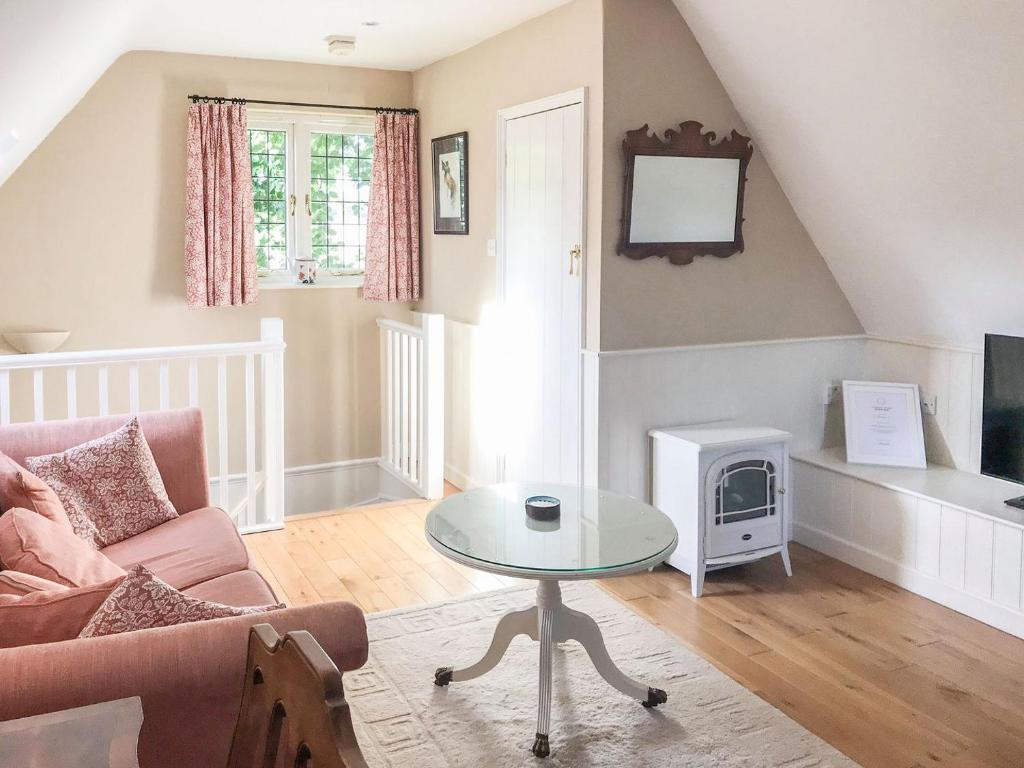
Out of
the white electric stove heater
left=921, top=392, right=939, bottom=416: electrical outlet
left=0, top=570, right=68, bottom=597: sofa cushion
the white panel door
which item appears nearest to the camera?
left=0, top=570, right=68, bottom=597: sofa cushion

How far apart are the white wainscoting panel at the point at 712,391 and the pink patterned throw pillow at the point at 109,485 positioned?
1.77 meters

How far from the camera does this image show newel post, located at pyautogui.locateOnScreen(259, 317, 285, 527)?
14.4 feet

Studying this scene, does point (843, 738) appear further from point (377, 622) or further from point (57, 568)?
point (57, 568)

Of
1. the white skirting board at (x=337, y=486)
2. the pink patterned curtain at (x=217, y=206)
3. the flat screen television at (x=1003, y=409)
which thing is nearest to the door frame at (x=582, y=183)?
the flat screen television at (x=1003, y=409)

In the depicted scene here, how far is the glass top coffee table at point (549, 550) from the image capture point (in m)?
2.59

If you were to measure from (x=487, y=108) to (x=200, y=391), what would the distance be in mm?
2293

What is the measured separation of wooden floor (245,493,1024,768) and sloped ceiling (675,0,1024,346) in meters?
1.24

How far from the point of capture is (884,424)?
433 cm

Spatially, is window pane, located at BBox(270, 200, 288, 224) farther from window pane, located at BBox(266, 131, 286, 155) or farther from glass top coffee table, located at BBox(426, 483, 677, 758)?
glass top coffee table, located at BBox(426, 483, 677, 758)

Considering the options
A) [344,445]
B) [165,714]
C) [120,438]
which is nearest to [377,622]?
[120,438]

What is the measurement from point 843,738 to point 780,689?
12.2 inches

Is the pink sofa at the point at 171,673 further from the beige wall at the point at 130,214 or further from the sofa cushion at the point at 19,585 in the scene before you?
the beige wall at the point at 130,214

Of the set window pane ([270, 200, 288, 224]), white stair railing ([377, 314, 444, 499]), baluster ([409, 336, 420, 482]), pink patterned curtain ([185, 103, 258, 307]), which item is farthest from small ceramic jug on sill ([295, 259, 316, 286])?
baluster ([409, 336, 420, 482])

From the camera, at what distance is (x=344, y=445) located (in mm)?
6082
